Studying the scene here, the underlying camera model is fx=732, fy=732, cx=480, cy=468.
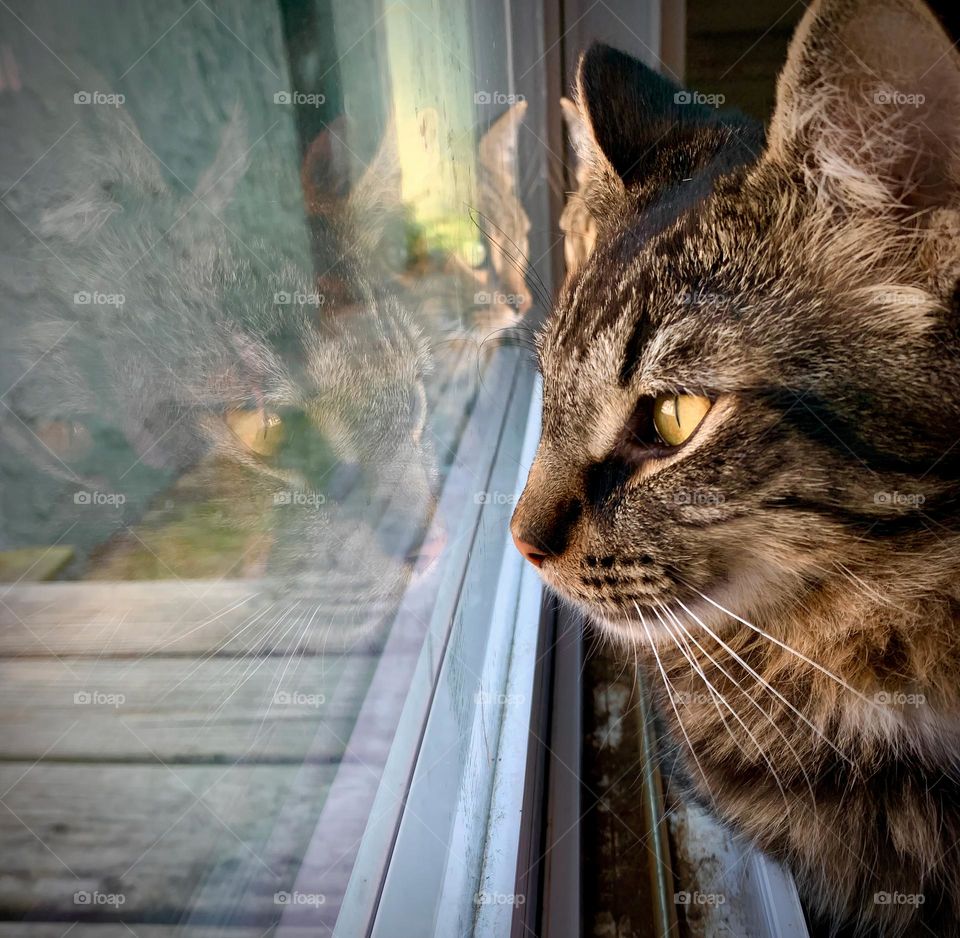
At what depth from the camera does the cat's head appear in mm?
603

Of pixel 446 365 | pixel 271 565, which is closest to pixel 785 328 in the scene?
pixel 271 565

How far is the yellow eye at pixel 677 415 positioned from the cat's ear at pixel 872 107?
0.74ft

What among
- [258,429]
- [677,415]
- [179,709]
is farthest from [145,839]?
[677,415]

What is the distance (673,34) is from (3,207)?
5.31ft

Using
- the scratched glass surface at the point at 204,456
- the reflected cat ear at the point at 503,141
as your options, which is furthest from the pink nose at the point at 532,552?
the reflected cat ear at the point at 503,141

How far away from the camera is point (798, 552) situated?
0.69 metres

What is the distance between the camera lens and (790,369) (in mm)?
651

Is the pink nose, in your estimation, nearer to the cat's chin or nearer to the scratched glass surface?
the cat's chin

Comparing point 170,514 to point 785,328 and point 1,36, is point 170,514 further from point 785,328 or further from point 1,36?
point 785,328

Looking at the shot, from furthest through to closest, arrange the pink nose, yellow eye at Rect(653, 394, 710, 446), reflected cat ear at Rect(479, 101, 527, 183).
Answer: reflected cat ear at Rect(479, 101, 527, 183)
the pink nose
yellow eye at Rect(653, 394, 710, 446)

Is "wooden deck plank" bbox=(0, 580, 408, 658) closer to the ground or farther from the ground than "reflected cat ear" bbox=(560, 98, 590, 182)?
closer to the ground

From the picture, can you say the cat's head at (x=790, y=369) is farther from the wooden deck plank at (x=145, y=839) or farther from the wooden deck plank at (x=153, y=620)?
the wooden deck plank at (x=145, y=839)

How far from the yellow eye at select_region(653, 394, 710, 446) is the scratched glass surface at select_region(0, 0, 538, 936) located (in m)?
0.40

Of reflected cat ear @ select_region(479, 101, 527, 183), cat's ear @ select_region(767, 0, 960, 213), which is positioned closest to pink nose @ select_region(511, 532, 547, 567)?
cat's ear @ select_region(767, 0, 960, 213)
